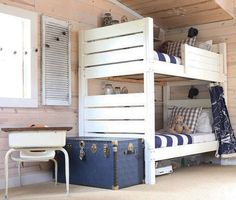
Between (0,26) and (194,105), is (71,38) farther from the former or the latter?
(194,105)

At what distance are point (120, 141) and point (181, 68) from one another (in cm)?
123

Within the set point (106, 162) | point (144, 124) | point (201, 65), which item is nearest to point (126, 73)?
point (144, 124)

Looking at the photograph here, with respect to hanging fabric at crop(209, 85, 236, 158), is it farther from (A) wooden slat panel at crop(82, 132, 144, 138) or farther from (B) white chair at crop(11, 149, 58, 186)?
(B) white chair at crop(11, 149, 58, 186)

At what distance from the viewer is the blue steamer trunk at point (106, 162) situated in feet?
10.9

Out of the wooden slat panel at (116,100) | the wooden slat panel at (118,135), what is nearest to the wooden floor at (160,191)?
the wooden slat panel at (118,135)

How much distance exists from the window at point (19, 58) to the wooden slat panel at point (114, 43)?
24.2 inches

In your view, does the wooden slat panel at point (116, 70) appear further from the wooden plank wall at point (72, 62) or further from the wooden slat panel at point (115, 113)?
the wooden slat panel at point (115, 113)

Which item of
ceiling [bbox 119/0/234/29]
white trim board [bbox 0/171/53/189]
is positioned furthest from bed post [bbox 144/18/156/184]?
ceiling [bbox 119/0/234/29]

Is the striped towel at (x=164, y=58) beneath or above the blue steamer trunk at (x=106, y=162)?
above

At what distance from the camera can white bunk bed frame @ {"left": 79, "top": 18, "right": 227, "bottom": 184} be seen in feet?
11.8

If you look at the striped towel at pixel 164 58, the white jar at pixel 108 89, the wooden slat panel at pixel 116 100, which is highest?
the striped towel at pixel 164 58

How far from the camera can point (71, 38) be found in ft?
13.7

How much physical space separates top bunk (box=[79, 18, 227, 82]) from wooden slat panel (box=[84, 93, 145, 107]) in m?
0.22

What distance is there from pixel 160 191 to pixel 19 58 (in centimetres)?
187
